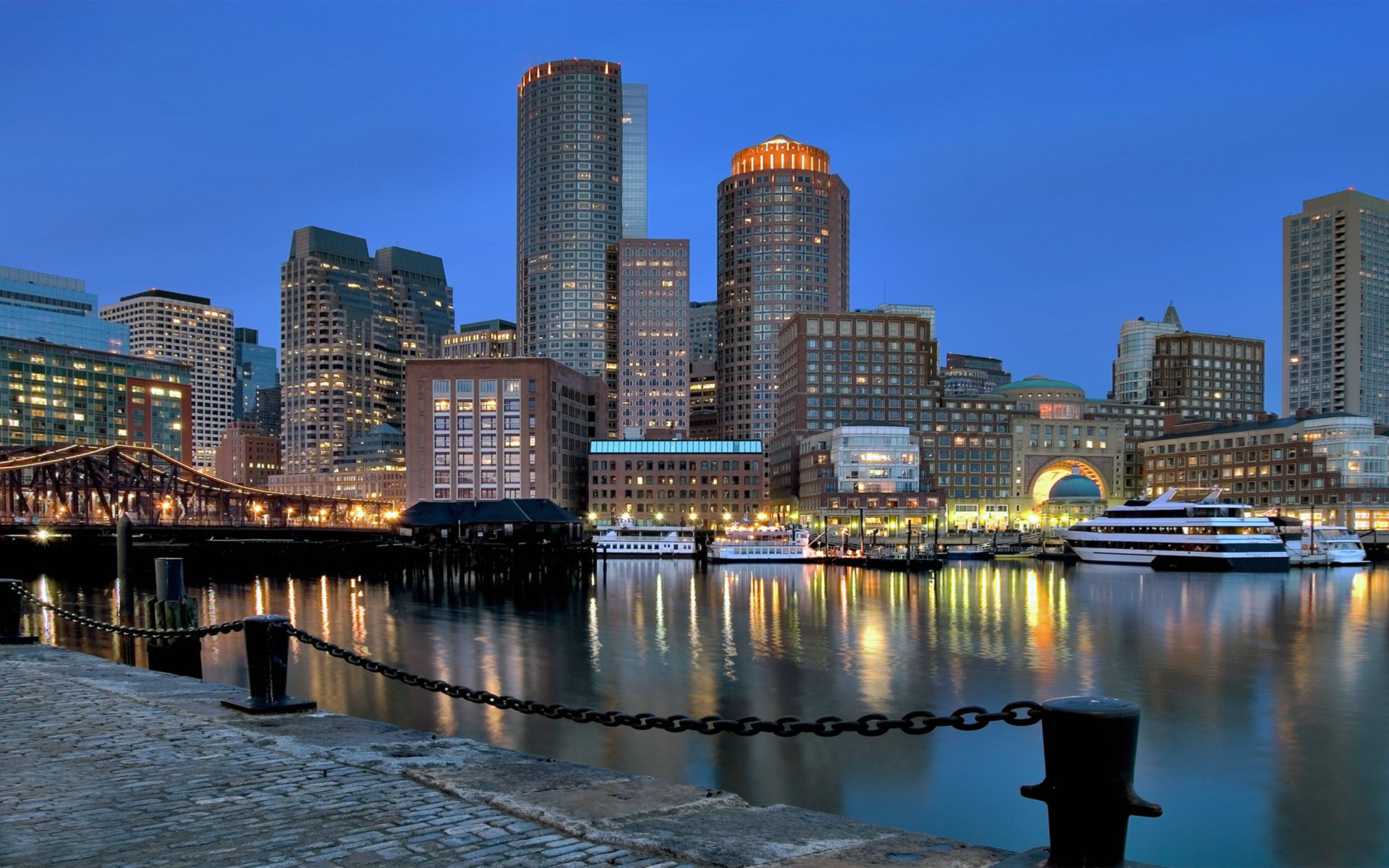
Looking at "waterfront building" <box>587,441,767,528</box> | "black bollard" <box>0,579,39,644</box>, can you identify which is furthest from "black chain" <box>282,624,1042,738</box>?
"waterfront building" <box>587,441,767,528</box>

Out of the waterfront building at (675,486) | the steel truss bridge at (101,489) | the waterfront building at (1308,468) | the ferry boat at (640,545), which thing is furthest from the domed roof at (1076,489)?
the steel truss bridge at (101,489)

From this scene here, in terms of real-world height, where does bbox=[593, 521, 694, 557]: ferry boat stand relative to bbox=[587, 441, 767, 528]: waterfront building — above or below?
below

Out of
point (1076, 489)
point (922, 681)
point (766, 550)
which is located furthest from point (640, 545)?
point (922, 681)

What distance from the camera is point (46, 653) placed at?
2216cm

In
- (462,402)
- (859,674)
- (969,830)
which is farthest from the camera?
(462,402)

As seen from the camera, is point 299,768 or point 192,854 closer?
point 192,854

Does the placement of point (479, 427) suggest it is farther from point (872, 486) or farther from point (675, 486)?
point (872, 486)

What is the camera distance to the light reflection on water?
72.7 ft

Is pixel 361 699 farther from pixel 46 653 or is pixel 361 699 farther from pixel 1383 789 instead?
pixel 1383 789

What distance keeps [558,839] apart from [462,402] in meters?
162

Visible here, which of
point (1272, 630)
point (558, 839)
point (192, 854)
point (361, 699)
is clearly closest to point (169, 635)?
point (192, 854)

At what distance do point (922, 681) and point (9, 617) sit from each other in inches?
1184

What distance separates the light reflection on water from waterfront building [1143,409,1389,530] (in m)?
87.5

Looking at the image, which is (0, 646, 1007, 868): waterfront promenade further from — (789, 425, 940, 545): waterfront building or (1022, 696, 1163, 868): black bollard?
(789, 425, 940, 545): waterfront building
